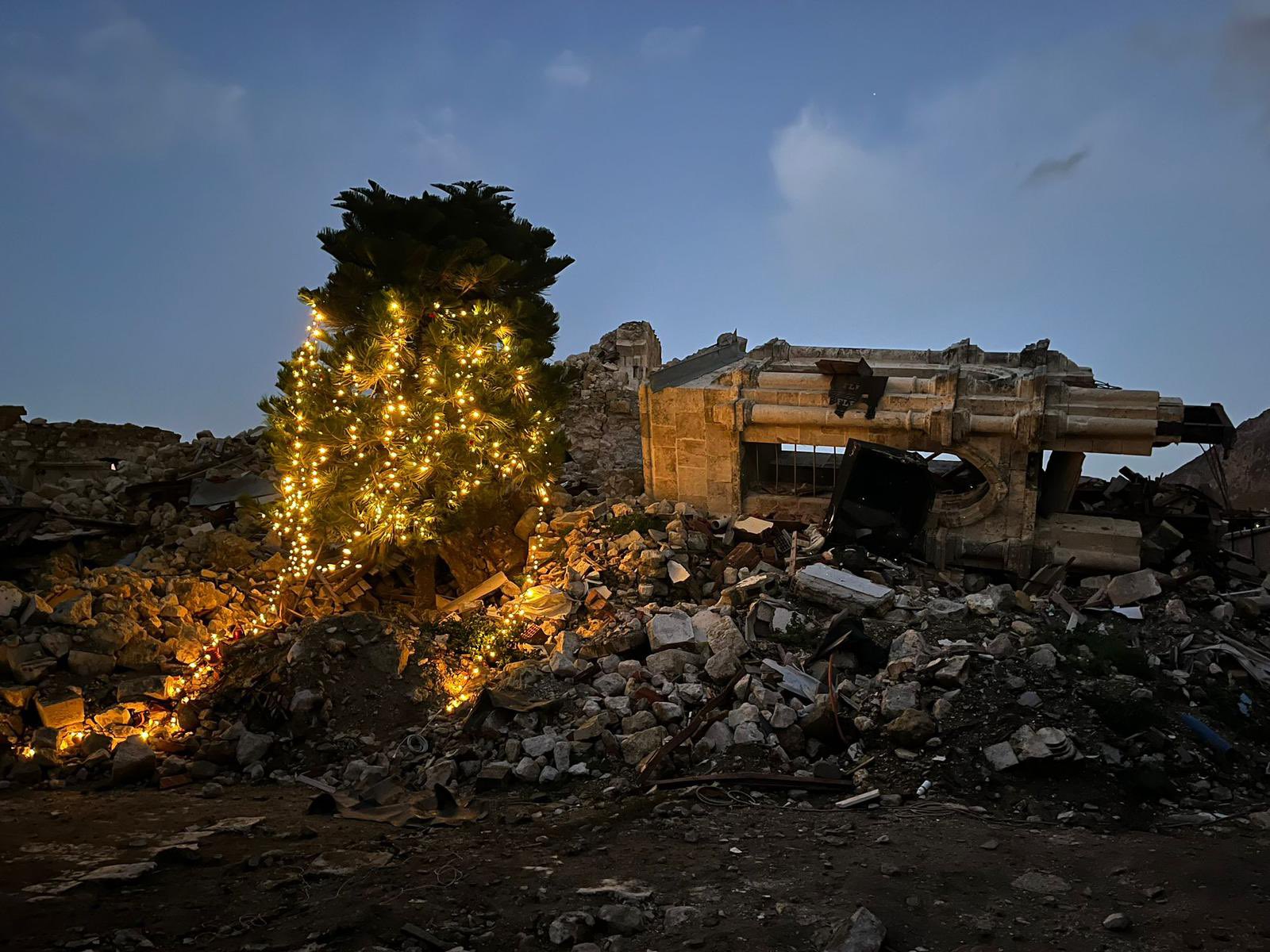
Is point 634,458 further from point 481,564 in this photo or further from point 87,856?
point 87,856

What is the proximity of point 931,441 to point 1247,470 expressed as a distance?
461 inches

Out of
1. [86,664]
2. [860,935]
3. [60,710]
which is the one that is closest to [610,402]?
[86,664]

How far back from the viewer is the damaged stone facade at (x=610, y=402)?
18047mm

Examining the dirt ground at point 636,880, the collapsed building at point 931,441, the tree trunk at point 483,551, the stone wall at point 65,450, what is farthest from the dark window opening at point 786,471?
the stone wall at point 65,450

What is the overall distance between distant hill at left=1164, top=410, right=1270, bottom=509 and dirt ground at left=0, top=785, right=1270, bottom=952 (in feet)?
48.8

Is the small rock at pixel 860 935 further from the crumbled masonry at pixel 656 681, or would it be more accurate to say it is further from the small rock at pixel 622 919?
the small rock at pixel 622 919

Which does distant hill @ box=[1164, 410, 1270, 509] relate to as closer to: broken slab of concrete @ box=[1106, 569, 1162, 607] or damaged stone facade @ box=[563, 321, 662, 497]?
broken slab of concrete @ box=[1106, 569, 1162, 607]

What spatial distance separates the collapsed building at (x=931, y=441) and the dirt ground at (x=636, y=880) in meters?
5.66

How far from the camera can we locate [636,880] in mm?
5555

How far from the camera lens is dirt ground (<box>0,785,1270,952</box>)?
4781 mm

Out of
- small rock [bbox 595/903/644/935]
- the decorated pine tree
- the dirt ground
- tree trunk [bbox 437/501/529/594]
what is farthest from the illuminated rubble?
small rock [bbox 595/903/644/935]

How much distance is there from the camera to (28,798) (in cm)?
770

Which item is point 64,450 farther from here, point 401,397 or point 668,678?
point 668,678

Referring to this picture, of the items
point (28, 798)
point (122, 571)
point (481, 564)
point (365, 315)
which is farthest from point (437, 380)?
point (28, 798)
